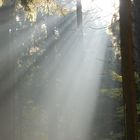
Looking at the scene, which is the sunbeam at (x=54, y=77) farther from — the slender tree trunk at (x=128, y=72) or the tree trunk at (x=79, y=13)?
the slender tree trunk at (x=128, y=72)

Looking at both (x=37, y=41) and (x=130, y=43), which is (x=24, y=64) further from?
(x=130, y=43)

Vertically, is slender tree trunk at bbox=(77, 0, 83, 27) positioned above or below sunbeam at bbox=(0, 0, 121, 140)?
above

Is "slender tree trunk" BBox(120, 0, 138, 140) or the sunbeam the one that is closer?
"slender tree trunk" BBox(120, 0, 138, 140)

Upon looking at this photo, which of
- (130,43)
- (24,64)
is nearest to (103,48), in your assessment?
(24,64)

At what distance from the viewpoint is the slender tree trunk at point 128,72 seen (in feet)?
32.5

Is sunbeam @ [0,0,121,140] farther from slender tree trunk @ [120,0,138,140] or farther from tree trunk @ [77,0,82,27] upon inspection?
slender tree trunk @ [120,0,138,140]

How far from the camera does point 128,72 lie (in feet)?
33.5

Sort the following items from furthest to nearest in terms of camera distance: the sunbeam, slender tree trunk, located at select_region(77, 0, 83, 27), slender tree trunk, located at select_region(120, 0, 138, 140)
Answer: slender tree trunk, located at select_region(77, 0, 83, 27) → the sunbeam → slender tree trunk, located at select_region(120, 0, 138, 140)

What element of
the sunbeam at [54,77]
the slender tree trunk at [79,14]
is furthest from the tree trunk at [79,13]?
the sunbeam at [54,77]

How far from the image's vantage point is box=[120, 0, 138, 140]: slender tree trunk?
991 centimetres

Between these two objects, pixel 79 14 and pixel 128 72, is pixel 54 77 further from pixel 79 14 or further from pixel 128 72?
pixel 128 72

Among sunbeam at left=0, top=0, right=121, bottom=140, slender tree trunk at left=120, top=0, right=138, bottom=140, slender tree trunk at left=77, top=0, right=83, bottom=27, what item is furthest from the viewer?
slender tree trunk at left=77, top=0, right=83, bottom=27

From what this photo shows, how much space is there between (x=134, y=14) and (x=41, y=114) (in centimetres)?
2492

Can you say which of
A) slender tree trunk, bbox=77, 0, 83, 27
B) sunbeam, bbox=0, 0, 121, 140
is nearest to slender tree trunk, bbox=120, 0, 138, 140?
sunbeam, bbox=0, 0, 121, 140
